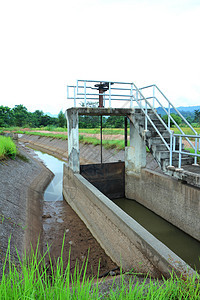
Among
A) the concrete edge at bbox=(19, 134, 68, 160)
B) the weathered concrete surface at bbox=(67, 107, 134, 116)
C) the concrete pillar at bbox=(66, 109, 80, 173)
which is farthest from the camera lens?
the concrete edge at bbox=(19, 134, 68, 160)

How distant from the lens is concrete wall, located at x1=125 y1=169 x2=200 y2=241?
6816 millimetres

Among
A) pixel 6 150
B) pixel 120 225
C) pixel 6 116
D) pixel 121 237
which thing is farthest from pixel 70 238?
pixel 6 116

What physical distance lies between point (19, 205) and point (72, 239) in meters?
2.62

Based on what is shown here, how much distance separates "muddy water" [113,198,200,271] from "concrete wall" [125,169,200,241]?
193 mm

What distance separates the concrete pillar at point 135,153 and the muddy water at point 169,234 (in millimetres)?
1811

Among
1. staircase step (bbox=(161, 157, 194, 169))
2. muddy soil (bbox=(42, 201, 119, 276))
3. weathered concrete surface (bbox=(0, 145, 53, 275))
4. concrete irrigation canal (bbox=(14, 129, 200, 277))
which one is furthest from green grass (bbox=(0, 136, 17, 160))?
staircase step (bbox=(161, 157, 194, 169))

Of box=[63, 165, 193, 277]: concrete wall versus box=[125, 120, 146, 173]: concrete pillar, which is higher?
box=[125, 120, 146, 173]: concrete pillar

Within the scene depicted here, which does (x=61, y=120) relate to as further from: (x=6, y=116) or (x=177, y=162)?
(x=177, y=162)

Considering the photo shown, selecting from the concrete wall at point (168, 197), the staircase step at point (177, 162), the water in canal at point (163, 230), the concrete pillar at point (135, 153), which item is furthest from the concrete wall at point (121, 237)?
the concrete pillar at point (135, 153)

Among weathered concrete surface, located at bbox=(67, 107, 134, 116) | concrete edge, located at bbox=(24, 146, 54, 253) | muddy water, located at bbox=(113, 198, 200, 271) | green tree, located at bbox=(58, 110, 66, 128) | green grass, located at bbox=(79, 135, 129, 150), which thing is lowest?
muddy water, located at bbox=(113, 198, 200, 271)

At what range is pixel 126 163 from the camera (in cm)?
1064

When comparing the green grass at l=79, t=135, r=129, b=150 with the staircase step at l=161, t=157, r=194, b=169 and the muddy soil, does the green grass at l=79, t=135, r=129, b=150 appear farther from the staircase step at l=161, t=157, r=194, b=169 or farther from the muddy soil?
the staircase step at l=161, t=157, r=194, b=169

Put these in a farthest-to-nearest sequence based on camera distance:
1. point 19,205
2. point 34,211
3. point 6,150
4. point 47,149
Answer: point 47,149
point 6,150
point 34,211
point 19,205

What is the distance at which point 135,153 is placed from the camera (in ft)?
33.2
